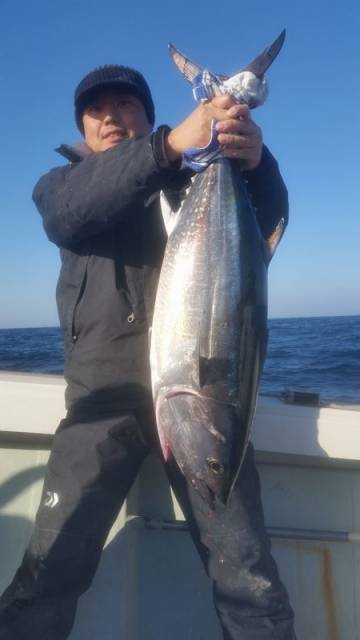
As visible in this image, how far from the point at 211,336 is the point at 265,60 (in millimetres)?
1045

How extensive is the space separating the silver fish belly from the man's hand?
14 cm

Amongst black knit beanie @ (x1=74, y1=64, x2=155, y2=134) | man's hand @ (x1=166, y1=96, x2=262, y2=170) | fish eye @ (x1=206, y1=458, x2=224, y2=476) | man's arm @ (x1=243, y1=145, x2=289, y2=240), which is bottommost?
fish eye @ (x1=206, y1=458, x2=224, y2=476)

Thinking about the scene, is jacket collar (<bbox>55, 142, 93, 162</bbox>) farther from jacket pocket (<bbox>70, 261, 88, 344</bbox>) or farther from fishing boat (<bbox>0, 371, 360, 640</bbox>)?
fishing boat (<bbox>0, 371, 360, 640</bbox>)

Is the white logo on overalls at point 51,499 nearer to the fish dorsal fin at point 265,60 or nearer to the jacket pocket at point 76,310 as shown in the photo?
the jacket pocket at point 76,310

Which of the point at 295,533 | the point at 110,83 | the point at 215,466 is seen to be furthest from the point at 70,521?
the point at 110,83

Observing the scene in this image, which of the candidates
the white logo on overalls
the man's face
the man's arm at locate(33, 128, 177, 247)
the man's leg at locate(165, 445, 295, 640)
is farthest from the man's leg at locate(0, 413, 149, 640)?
the man's face

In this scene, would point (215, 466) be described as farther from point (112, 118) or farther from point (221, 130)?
point (112, 118)

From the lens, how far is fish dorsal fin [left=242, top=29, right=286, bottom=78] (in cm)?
188

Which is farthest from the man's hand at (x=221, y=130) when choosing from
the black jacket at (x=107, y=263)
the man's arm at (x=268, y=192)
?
the man's arm at (x=268, y=192)

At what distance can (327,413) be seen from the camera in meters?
2.57

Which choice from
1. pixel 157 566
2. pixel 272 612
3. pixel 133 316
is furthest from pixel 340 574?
pixel 133 316

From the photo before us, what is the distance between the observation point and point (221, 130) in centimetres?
174

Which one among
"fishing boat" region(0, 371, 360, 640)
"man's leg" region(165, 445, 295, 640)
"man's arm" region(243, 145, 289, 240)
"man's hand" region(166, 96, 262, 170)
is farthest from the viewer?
"fishing boat" region(0, 371, 360, 640)

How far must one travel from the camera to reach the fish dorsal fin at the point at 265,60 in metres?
1.88
